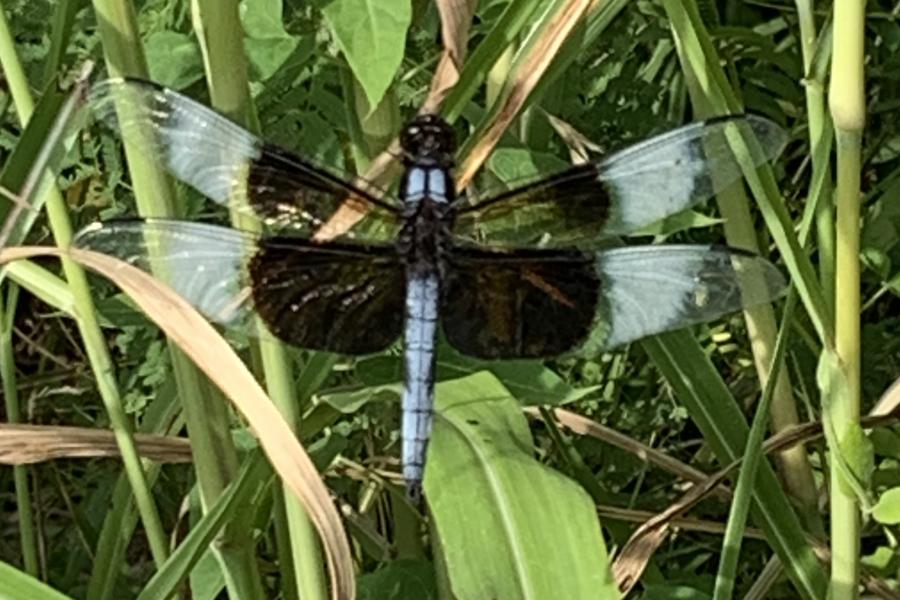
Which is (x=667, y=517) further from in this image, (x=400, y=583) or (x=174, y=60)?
(x=174, y=60)

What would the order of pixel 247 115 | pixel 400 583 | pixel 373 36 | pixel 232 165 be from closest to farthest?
pixel 373 36
pixel 247 115
pixel 232 165
pixel 400 583

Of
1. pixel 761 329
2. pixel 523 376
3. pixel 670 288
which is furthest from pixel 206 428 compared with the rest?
pixel 761 329

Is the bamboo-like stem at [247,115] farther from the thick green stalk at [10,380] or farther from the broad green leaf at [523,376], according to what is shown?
the thick green stalk at [10,380]

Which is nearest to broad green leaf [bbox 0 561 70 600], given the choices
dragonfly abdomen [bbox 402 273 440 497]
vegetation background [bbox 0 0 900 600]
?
vegetation background [bbox 0 0 900 600]

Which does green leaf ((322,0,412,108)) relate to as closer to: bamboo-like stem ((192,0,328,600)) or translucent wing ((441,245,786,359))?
bamboo-like stem ((192,0,328,600))

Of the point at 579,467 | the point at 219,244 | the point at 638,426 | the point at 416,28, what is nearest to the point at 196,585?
the point at 219,244

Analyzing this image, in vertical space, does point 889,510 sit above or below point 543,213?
below

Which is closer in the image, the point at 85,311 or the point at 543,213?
the point at 85,311
